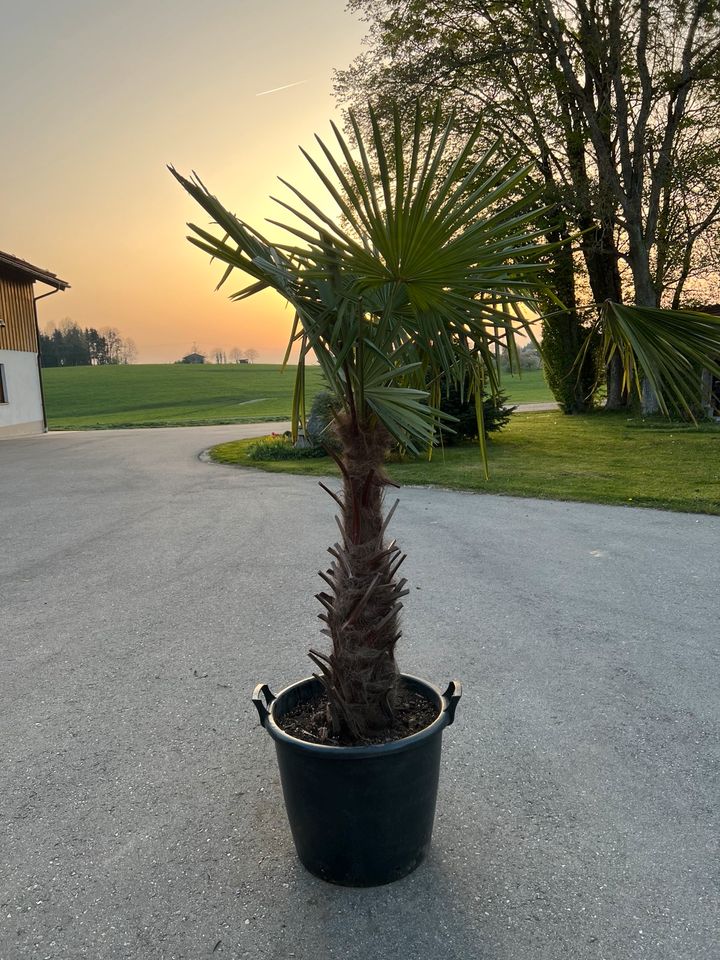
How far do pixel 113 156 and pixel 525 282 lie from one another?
14.6 feet

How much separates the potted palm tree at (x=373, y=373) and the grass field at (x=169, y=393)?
1126 inches

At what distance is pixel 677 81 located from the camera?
2033cm

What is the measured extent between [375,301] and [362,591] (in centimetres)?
106

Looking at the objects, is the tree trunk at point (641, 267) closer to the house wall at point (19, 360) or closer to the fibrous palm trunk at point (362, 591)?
the fibrous palm trunk at point (362, 591)

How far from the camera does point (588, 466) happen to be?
13.0m

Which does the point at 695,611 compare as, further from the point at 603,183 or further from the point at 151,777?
the point at 603,183

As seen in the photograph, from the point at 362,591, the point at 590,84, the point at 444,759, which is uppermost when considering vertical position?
the point at 590,84

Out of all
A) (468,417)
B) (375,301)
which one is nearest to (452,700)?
(375,301)

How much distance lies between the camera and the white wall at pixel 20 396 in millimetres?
24625

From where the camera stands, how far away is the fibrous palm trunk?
260cm

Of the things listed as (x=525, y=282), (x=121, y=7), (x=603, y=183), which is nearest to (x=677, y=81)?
(x=603, y=183)

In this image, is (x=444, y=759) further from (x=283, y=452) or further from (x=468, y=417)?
(x=283, y=452)

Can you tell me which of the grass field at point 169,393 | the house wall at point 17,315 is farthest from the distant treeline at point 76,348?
the house wall at point 17,315

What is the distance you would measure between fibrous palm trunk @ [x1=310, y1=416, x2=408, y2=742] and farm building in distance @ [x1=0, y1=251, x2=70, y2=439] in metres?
24.4
